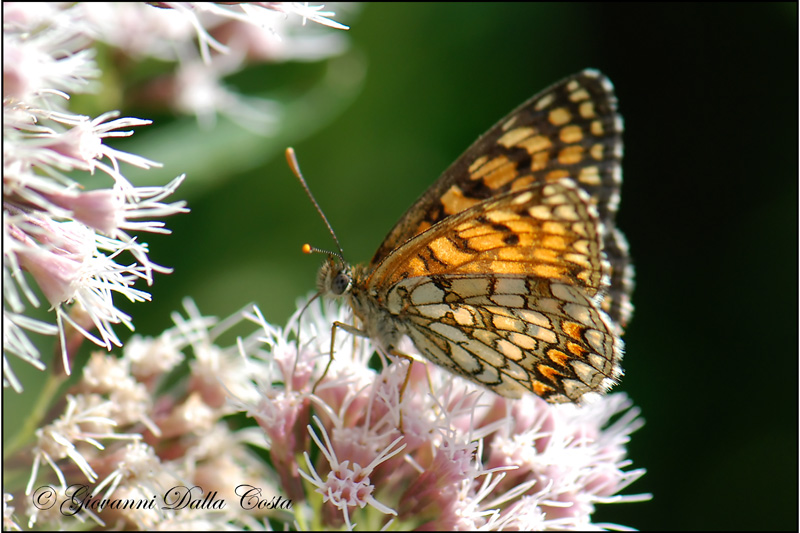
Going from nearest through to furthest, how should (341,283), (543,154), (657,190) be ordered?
(341,283) < (543,154) < (657,190)

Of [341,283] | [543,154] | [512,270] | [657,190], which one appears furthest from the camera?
[657,190]

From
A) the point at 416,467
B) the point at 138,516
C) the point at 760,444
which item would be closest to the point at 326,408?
the point at 416,467

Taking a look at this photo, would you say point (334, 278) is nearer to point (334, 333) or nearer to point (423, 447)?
point (334, 333)

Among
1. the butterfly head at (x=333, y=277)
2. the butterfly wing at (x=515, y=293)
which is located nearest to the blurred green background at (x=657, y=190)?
the butterfly head at (x=333, y=277)

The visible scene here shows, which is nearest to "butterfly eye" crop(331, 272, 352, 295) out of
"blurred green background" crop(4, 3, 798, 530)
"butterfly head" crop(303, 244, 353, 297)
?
"butterfly head" crop(303, 244, 353, 297)

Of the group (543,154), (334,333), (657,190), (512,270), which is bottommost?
(657,190)

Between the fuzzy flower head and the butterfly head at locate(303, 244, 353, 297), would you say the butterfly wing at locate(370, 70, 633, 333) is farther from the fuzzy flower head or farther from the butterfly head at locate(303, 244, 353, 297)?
the fuzzy flower head

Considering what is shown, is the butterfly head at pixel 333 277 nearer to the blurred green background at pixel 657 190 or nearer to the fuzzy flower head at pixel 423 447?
the fuzzy flower head at pixel 423 447

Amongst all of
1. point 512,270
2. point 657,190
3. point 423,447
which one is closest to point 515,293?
point 512,270

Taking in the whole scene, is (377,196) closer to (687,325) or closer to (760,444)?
(687,325)
